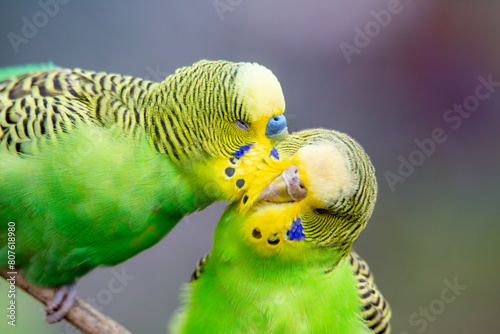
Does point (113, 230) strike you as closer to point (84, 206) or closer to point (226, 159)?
point (84, 206)

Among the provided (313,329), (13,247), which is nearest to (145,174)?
(13,247)

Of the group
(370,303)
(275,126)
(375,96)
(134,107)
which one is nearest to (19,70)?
(134,107)

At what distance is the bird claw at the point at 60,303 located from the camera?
3.79 meters

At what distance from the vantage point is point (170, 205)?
3.33 meters

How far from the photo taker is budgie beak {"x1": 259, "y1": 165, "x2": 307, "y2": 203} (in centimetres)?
308

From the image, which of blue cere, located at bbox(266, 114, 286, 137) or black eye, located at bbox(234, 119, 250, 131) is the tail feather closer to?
black eye, located at bbox(234, 119, 250, 131)

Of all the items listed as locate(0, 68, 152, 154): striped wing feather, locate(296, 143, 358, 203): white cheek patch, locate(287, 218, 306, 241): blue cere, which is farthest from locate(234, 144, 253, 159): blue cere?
locate(0, 68, 152, 154): striped wing feather

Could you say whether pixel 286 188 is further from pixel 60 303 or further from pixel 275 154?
pixel 60 303

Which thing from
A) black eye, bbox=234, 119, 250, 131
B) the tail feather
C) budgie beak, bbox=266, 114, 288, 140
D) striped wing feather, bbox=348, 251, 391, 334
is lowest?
the tail feather

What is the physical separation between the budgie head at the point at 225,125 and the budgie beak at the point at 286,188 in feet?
0.57

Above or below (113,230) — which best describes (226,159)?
above

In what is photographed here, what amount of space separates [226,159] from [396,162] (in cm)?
526

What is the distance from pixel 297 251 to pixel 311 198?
0.41 m

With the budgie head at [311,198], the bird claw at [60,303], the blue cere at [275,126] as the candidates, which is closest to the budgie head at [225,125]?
the blue cere at [275,126]
